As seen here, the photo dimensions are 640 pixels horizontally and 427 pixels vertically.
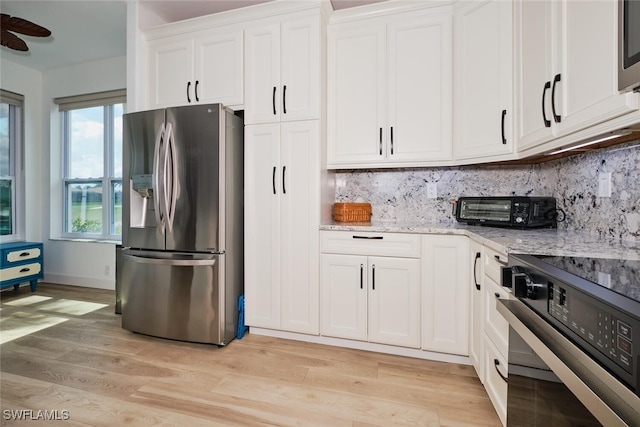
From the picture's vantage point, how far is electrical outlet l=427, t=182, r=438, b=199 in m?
2.55

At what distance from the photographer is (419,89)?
7.47 ft

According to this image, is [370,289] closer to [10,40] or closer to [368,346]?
[368,346]

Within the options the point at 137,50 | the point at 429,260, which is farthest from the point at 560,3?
the point at 137,50

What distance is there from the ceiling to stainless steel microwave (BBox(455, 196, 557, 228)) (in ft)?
6.35

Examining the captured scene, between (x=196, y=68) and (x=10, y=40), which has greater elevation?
(x=10, y=40)

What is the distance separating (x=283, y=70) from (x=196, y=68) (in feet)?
2.63

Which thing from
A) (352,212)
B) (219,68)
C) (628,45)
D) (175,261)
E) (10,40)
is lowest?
(175,261)

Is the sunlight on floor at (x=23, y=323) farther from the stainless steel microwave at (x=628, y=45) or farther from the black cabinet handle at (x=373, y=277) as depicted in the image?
the stainless steel microwave at (x=628, y=45)

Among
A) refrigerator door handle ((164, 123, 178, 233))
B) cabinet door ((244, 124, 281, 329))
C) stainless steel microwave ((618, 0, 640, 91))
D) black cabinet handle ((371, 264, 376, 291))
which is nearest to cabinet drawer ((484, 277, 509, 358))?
black cabinet handle ((371, 264, 376, 291))

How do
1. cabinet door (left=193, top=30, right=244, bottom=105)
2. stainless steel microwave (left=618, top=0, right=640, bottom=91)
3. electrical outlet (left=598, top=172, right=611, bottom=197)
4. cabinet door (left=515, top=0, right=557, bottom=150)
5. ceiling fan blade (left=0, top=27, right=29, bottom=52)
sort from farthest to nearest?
cabinet door (left=193, top=30, right=244, bottom=105), ceiling fan blade (left=0, top=27, right=29, bottom=52), electrical outlet (left=598, top=172, right=611, bottom=197), cabinet door (left=515, top=0, right=557, bottom=150), stainless steel microwave (left=618, top=0, right=640, bottom=91)

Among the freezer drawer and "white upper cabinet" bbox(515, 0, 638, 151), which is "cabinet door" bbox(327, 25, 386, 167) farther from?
the freezer drawer

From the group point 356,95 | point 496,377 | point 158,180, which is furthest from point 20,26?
point 496,377

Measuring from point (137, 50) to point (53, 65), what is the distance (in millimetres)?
2241

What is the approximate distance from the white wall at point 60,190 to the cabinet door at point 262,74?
2.23 m
